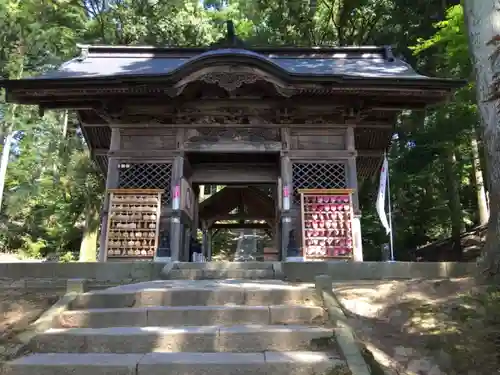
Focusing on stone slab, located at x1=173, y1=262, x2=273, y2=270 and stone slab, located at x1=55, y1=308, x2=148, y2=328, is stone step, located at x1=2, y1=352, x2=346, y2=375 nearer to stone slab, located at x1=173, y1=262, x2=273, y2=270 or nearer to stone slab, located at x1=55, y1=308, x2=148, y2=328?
stone slab, located at x1=55, y1=308, x2=148, y2=328

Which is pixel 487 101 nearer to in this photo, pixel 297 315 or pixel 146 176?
pixel 297 315

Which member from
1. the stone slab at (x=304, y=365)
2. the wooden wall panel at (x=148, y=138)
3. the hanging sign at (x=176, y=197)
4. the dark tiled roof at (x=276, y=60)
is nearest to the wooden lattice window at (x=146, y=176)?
the hanging sign at (x=176, y=197)

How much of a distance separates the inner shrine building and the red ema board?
0.07ft

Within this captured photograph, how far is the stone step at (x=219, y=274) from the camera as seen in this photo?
5723 mm

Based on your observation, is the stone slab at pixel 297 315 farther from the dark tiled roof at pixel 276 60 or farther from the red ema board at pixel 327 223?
the dark tiled roof at pixel 276 60

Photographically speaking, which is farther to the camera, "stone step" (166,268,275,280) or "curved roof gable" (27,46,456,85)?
"curved roof gable" (27,46,456,85)

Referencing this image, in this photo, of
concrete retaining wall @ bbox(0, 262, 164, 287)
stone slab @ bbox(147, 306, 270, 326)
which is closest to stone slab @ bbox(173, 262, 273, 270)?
concrete retaining wall @ bbox(0, 262, 164, 287)

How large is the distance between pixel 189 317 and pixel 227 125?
5.94 m

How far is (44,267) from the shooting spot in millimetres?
5480

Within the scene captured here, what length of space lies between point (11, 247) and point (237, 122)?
2075 cm

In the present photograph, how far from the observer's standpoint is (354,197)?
854 centimetres

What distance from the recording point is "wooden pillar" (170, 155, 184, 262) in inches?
324

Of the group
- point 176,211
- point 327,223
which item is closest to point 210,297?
point 176,211

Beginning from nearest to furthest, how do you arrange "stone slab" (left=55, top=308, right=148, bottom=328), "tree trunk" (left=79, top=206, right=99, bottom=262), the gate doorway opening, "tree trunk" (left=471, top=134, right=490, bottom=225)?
"stone slab" (left=55, top=308, right=148, bottom=328), the gate doorway opening, "tree trunk" (left=471, top=134, right=490, bottom=225), "tree trunk" (left=79, top=206, right=99, bottom=262)
